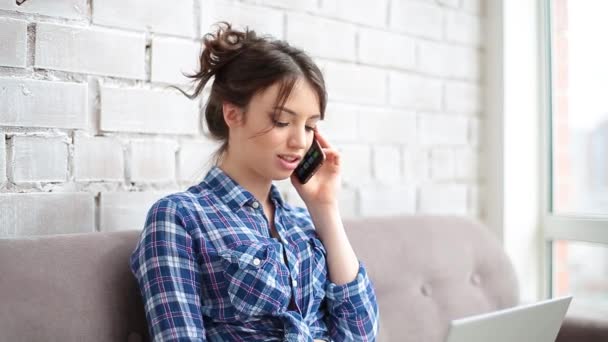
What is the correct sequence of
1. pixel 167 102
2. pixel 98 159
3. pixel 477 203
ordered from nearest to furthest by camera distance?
pixel 98 159, pixel 167 102, pixel 477 203

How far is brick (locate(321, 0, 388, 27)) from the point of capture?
183cm

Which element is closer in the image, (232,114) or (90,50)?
(232,114)

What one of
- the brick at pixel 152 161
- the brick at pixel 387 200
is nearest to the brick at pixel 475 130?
the brick at pixel 387 200

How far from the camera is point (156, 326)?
1.05m

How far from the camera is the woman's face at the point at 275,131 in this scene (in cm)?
119

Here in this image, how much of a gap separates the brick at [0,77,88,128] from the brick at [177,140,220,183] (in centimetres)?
25

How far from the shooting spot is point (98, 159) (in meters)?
1.34

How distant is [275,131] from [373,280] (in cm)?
53

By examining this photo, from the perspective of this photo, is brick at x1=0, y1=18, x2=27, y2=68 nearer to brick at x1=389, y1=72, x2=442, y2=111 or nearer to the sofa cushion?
the sofa cushion

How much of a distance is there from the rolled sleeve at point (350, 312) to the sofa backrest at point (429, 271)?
0.81 ft

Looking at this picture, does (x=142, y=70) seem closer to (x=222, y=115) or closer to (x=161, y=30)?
(x=161, y=30)

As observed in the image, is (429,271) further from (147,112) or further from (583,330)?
(147,112)

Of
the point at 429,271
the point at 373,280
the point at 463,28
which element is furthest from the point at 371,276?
the point at 463,28

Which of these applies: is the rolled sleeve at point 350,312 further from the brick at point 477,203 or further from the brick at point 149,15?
the brick at point 477,203
